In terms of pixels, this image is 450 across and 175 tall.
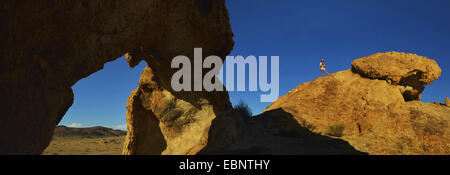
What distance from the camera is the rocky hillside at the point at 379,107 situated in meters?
7.72

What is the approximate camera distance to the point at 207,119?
8.71 m

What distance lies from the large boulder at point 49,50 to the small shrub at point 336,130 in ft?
25.5

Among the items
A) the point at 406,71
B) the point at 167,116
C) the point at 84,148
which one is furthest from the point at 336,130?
the point at 84,148

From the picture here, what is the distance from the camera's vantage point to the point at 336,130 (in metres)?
9.58

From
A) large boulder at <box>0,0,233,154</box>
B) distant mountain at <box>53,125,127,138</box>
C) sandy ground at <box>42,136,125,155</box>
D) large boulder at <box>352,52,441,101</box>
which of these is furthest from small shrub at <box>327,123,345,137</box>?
distant mountain at <box>53,125,127,138</box>

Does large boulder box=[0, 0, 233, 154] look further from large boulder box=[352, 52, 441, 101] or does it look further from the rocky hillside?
large boulder box=[352, 52, 441, 101]

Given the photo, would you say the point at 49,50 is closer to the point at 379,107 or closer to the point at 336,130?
the point at 336,130

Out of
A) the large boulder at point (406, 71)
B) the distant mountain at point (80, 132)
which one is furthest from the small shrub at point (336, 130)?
the distant mountain at point (80, 132)

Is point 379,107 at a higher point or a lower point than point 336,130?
higher

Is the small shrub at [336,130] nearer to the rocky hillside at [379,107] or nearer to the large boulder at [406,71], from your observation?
the rocky hillside at [379,107]

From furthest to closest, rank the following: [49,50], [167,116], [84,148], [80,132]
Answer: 1. [80,132]
2. [84,148]
3. [167,116]
4. [49,50]

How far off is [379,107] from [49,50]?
1061 cm

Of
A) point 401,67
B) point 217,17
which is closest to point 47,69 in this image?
point 217,17
